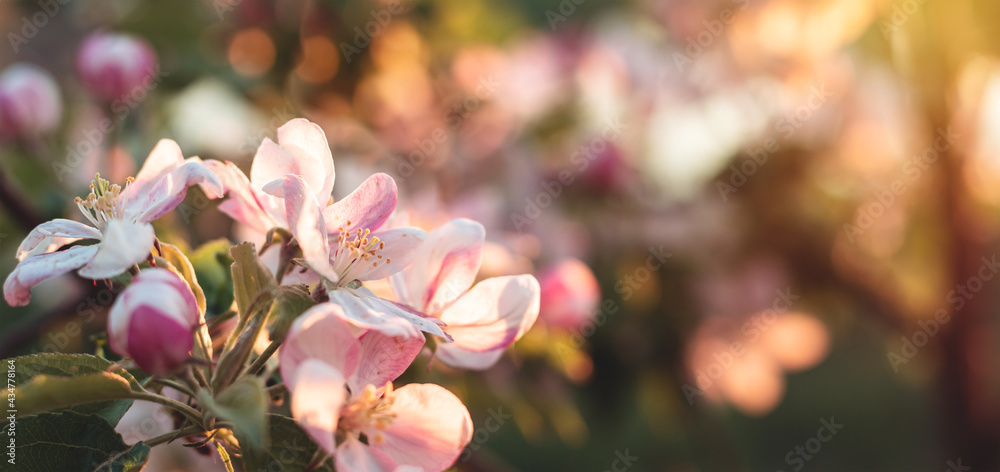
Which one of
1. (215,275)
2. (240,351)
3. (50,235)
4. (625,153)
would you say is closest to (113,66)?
(215,275)

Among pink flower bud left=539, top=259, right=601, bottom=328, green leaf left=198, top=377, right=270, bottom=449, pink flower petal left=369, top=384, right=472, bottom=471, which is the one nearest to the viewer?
green leaf left=198, top=377, right=270, bottom=449

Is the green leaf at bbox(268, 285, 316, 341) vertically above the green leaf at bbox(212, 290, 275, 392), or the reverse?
the green leaf at bbox(268, 285, 316, 341)

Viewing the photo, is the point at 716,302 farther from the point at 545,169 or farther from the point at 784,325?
the point at 545,169

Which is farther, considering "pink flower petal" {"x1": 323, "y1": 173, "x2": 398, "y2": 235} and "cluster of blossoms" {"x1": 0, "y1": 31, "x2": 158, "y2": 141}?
"cluster of blossoms" {"x1": 0, "y1": 31, "x2": 158, "y2": 141}

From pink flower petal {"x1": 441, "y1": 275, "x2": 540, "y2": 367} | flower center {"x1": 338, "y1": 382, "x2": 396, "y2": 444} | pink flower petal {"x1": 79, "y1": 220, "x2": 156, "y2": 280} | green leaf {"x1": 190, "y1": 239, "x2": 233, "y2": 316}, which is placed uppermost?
pink flower petal {"x1": 79, "y1": 220, "x2": 156, "y2": 280}

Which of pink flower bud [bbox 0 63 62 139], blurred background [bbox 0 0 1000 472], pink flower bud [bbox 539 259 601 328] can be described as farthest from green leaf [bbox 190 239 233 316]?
pink flower bud [bbox 0 63 62 139]

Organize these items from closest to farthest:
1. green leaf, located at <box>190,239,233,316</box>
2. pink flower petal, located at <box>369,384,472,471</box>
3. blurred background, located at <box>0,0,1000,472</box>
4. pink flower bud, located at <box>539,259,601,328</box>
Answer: pink flower petal, located at <box>369,384,472,471</box>
green leaf, located at <box>190,239,233,316</box>
pink flower bud, located at <box>539,259,601,328</box>
blurred background, located at <box>0,0,1000,472</box>

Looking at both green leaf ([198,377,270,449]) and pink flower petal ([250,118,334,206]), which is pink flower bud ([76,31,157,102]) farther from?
green leaf ([198,377,270,449])
